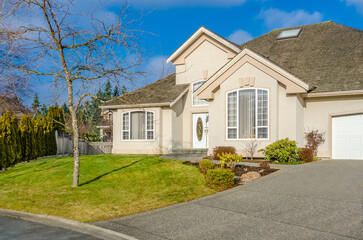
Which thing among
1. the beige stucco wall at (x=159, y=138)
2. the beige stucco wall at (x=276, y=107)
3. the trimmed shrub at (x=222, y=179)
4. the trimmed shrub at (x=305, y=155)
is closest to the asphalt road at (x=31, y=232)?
the trimmed shrub at (x=222, y=179)

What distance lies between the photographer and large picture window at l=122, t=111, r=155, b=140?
2033 centimetres

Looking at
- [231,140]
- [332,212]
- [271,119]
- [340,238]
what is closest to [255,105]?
[271,119]

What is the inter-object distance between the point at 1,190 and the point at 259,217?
31.2 feet

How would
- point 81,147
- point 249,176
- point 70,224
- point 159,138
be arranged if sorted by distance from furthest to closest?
point 81,147, point 159,138, point 249,176, point 70,224

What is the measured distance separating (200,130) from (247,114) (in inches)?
196

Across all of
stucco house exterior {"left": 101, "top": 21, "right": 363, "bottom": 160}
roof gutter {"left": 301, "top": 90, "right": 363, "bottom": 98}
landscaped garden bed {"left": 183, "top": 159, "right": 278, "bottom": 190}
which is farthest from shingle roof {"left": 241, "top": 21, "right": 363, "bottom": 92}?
landscaped garden bed {"left": 183, "top": 159, "right": 278, "bottom": 190}

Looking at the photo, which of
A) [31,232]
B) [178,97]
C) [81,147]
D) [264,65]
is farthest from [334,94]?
[81,147]

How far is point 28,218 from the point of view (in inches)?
340

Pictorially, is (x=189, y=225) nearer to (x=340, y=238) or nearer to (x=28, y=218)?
(x=340, y=238)

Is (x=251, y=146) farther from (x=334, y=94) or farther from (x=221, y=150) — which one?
(x=334, y=94)

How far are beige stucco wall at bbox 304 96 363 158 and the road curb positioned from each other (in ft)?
39.6

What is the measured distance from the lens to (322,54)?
18562mm

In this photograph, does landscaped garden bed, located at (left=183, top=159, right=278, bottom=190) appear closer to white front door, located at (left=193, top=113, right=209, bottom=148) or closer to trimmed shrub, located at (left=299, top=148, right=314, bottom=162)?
trimmed shrub, located at (left=299, top=148, right=314, bottom=162)

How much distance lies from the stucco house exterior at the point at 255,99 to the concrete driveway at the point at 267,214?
16.4ft
